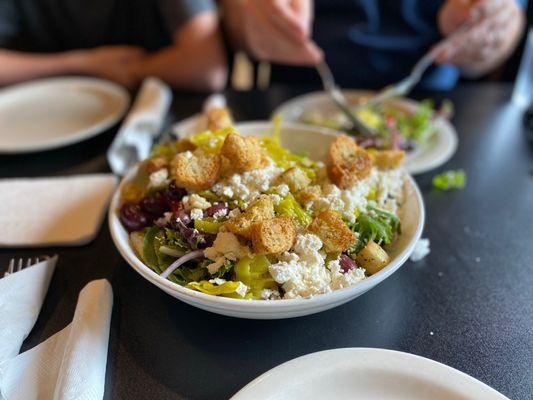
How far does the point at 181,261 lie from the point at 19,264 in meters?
0.34

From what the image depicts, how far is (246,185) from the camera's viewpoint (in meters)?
0.75

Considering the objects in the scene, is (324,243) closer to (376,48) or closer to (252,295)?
(252,295)

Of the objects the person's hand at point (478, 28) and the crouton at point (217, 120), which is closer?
the crouton at point (217, 120)

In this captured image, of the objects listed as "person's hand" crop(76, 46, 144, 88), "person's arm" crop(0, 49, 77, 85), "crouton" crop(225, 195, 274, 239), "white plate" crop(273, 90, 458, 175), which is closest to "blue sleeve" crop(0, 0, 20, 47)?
"person's arm" crop(0, 49, 77, 85)

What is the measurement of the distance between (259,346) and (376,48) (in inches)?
55.4

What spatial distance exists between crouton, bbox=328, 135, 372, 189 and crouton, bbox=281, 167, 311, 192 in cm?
6

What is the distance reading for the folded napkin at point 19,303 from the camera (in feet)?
2.16

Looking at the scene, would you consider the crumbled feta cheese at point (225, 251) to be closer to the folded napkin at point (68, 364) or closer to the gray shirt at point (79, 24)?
the folded napkin at point (68, 364)

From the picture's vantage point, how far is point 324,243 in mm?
662

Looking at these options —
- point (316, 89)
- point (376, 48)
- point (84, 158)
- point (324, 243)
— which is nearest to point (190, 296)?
point (324, 243)

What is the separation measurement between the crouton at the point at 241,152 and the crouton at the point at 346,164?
0.13m

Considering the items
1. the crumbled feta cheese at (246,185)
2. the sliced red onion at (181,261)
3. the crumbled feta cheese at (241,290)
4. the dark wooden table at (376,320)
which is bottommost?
the dark wooden table at (376,320)

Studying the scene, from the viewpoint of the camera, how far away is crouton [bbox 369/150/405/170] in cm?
84

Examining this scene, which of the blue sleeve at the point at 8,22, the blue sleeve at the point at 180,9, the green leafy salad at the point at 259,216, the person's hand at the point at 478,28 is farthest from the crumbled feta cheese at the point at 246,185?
the blue sleeve at the point at 8,22
